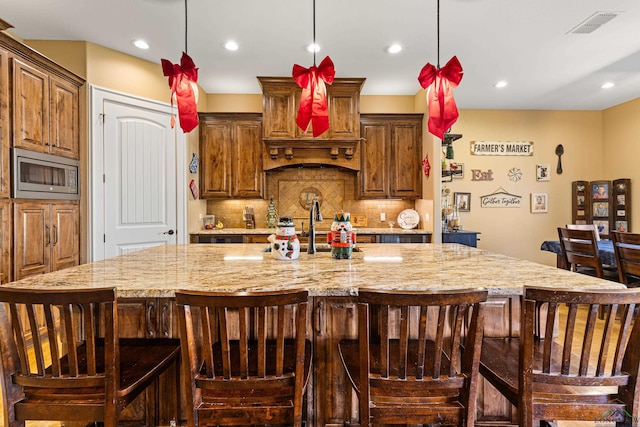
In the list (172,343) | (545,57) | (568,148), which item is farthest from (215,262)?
(568,148)

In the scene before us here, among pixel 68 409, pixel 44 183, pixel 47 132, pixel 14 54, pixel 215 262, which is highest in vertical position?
pixel 14 54

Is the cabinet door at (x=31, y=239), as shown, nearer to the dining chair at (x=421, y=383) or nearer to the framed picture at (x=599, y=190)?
the dining chair at (x=421, y=383)

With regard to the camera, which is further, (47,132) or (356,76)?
(356,76)

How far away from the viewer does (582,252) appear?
11.6 feet

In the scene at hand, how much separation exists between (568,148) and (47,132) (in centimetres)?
705

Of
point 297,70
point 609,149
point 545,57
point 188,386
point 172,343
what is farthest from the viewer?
point 609,149

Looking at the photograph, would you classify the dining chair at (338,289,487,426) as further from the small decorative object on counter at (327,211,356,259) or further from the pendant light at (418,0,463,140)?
the pendant light at (418,0,463,140)

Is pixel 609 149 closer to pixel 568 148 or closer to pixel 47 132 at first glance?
pixel 568 148

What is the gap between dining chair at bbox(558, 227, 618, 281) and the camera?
3396 mm

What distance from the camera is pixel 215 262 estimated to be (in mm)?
2049

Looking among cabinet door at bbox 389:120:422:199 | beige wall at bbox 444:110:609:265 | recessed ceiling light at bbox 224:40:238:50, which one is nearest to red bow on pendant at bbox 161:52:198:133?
recessed ceiling light at bbox 224:40:238:50

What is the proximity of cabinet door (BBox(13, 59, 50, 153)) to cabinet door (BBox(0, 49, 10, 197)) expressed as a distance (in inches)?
2.4

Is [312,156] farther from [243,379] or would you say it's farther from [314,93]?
[243,379]

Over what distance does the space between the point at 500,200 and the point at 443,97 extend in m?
4.29
